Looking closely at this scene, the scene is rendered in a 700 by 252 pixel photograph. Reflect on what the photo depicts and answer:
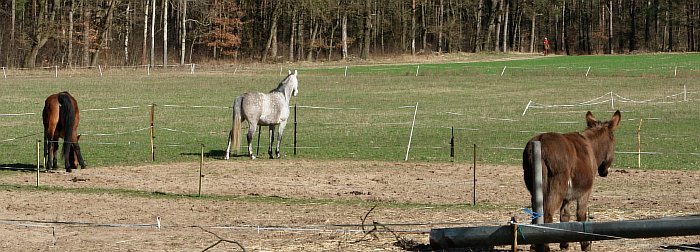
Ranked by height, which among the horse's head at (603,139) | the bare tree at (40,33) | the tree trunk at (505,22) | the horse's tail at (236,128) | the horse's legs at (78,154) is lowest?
the horse's legs at (78,154)

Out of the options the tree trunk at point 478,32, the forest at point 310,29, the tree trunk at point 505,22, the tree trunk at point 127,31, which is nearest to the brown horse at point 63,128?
the forest at point 310,29

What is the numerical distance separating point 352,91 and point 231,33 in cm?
3663

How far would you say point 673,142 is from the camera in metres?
26.2

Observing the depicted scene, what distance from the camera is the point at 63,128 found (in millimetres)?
19141

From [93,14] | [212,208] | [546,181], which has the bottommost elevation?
[212,208]

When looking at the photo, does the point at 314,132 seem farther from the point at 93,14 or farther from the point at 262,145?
the point at 93,14

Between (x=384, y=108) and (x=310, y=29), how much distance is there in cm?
4650

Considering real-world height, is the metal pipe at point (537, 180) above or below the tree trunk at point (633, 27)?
below

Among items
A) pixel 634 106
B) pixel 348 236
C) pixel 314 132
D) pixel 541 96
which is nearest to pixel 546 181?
pixel 348 236

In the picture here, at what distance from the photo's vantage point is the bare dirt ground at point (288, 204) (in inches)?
446

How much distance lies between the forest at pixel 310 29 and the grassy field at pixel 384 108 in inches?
354

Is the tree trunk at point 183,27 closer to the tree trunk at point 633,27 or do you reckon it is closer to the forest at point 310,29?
the forest at point 310,29

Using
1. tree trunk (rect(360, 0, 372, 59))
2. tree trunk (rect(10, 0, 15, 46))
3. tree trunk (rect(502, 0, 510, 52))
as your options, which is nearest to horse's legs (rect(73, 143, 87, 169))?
tree trunk (rect(10, 0, 15, 46))

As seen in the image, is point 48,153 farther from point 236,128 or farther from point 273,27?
point 273,27
